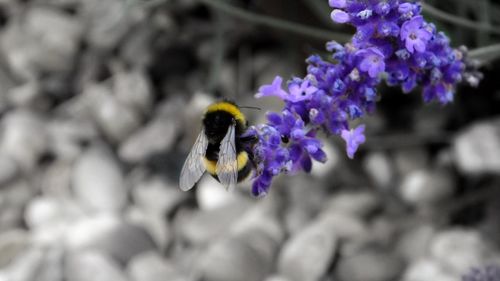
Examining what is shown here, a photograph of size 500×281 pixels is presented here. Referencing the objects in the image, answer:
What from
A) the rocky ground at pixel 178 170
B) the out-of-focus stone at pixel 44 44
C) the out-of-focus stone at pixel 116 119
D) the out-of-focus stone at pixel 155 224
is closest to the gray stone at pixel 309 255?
the rocky ground at pixel 178 170

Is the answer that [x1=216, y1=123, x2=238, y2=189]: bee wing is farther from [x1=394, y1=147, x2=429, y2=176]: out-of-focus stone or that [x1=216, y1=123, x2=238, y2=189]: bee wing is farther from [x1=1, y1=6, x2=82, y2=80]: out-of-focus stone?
[x1=1, y1=6, x2=82, y2=80]: out-of-focus stone

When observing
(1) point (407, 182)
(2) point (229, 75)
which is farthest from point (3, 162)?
(1) point (407, 182)

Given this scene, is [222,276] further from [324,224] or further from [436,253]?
[436,253]

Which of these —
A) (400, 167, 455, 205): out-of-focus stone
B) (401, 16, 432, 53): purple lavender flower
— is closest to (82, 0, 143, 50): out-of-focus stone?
(400, 167, 455, 205): out-of-focus stone

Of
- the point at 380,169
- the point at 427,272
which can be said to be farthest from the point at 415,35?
the point at 380,169

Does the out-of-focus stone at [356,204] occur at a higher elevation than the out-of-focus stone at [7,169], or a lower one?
higher

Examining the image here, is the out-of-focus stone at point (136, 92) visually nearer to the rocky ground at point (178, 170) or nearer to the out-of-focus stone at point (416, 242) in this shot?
the rocky ground at point (178, 170)

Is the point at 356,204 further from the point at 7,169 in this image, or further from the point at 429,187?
the point at 7,169
